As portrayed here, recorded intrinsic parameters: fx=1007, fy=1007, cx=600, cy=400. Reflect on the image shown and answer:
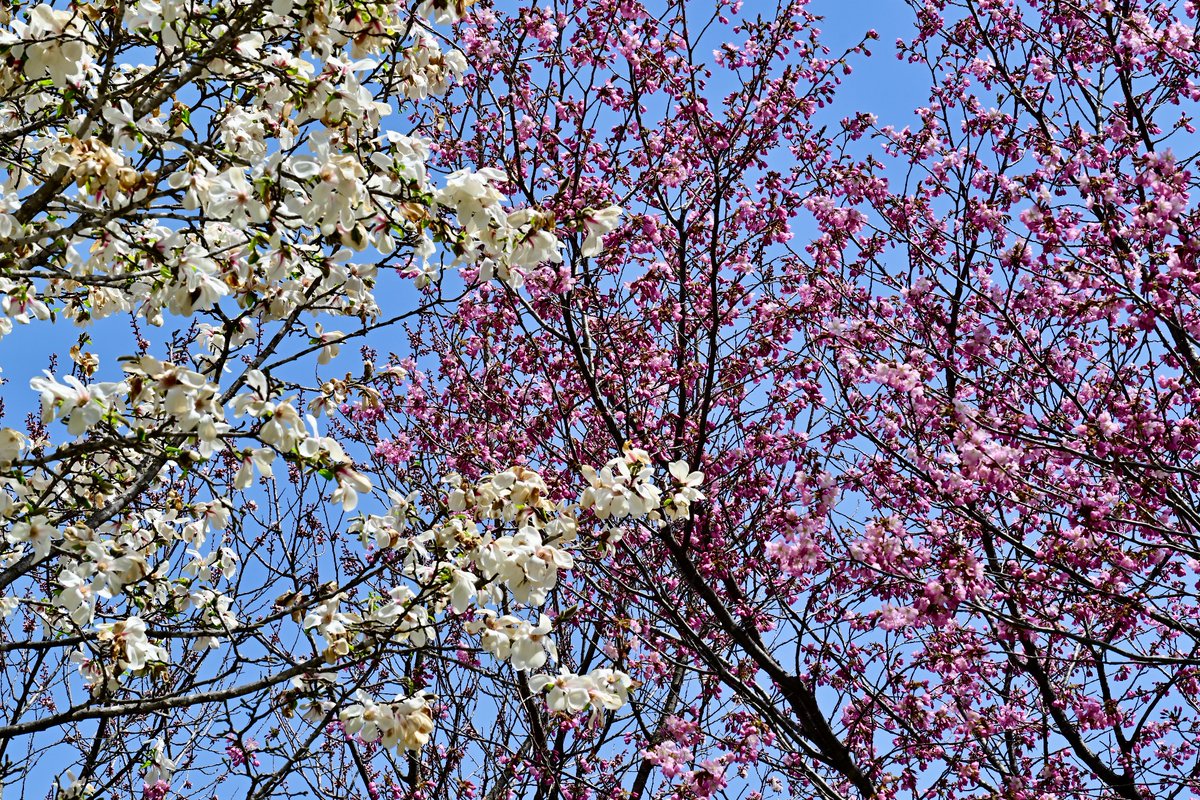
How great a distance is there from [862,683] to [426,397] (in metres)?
Answer: 4.21

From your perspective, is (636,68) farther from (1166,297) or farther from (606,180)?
(1166,297)

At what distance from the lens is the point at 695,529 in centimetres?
655

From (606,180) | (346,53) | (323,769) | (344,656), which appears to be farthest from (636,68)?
(323,769)

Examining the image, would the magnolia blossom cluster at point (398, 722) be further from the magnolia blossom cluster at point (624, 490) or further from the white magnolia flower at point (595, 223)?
the white magnolia flower at point (595, 223)

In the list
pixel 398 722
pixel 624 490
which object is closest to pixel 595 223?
pixel 624 490

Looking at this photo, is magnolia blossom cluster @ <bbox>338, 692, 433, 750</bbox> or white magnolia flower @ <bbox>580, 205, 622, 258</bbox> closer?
magnolia blossom cluster @ <bbox>338, 692, 433, 750</bbox>

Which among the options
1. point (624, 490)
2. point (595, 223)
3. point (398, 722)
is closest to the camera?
point (398, 722)

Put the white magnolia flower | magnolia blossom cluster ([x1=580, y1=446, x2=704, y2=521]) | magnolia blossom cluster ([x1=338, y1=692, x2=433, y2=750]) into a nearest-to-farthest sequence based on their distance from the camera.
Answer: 1. magnolia blossom cluster ([x1=338, y1=692, x2=433, y2=750])
2. magnolia blossom cluster ([x1=580, y1=446, x2=704, y2=521])
3. the white magnolia flower

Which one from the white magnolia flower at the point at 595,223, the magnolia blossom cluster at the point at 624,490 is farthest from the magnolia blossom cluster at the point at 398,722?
the white magnolia flower at the point at 595,223

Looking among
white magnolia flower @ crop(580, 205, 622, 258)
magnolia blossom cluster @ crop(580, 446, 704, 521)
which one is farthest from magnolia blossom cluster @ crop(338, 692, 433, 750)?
white magnolia flower @ crop(580, 205, 622, 258)

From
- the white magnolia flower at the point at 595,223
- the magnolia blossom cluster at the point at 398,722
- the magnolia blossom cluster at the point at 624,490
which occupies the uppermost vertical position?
the white magnolia flower at the point at 595,223

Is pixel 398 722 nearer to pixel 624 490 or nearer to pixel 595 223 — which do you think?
pixel 624 490

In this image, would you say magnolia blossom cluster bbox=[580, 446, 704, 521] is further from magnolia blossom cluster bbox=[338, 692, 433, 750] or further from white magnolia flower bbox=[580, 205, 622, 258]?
magnolia blossom cluster bbox=[338, 692, 433, 750]

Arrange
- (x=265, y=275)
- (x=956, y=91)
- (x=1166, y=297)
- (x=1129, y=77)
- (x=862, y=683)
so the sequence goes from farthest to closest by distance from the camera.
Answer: (x=956, y=91)
(x=1129, y=77)
(x=862, y=683)
(x=1166, y=297)
(x=265, y=275)
